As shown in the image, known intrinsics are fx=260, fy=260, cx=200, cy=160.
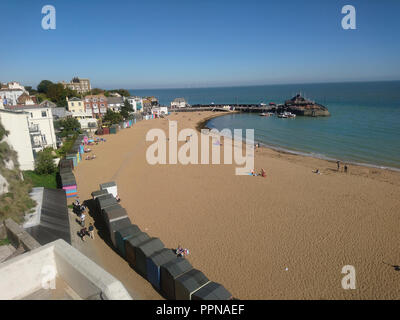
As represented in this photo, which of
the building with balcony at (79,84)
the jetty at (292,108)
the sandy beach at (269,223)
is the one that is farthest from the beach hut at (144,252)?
the building with balcony at (79,84)

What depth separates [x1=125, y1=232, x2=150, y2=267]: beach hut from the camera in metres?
10.8

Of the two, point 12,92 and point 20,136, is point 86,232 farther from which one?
point 12,92

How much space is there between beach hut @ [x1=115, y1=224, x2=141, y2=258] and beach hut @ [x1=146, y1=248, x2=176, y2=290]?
5.83ft

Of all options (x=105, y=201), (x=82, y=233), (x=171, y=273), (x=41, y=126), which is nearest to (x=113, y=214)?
(x=105, y=201)

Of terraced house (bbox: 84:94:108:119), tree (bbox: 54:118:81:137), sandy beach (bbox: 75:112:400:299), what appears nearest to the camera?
sandy beach (bbox: 75:112:400:299)

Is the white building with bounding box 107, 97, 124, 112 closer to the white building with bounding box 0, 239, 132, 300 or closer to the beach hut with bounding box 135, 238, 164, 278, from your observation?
the beach hut with bounding box 135, 238, 164, 278

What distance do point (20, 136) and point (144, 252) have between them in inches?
652

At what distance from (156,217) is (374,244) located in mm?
11502

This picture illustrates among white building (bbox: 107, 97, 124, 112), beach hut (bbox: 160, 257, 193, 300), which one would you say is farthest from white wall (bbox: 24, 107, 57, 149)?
white building (bbox: 107, 97, 124, 112)

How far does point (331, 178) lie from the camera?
886 inches

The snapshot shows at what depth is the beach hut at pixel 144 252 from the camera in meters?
10.2

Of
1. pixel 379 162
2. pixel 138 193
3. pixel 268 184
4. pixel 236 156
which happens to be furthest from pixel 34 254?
pixel 379 162

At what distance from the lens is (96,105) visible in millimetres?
59062
